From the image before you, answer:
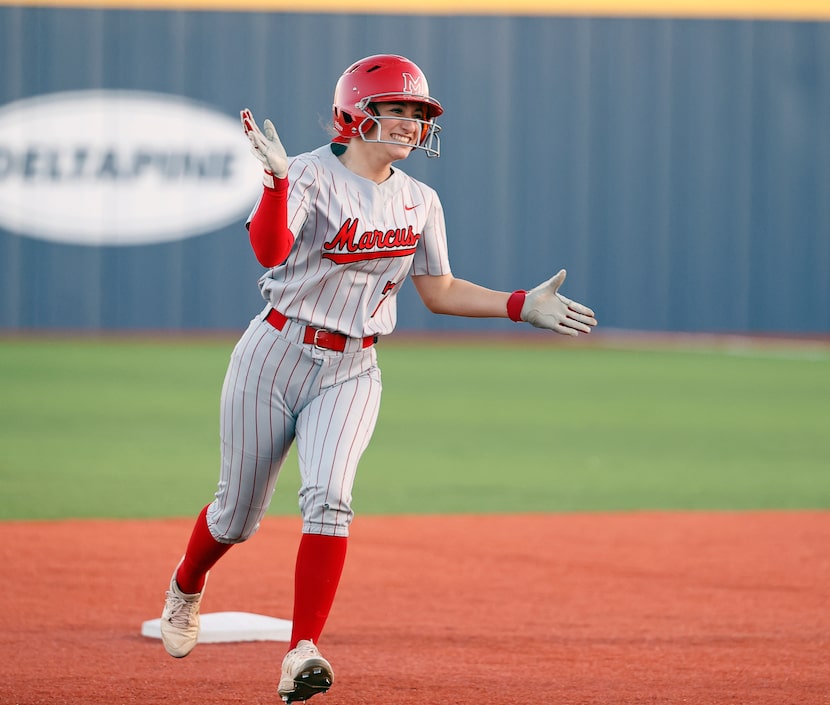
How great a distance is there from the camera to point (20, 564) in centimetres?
635

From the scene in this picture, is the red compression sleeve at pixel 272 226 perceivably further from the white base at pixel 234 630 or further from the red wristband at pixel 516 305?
the white base at pixel 234 630

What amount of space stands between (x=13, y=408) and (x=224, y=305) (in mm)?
8313

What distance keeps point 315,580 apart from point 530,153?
56.4ft

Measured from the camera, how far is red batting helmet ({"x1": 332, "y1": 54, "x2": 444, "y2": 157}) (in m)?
4.28

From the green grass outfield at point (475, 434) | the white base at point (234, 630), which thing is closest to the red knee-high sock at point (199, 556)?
the white base at point (234, 630)

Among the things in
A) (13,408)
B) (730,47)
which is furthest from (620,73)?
(13,408)

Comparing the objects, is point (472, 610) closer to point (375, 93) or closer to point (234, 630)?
point (234, 630)

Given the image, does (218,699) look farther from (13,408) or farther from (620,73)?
(620,73)

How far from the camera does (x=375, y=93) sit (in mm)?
4293

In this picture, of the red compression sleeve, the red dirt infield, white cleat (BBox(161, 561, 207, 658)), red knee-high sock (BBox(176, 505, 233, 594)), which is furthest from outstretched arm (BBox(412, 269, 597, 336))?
white cleat (BBox(161, 561, 207, 658))

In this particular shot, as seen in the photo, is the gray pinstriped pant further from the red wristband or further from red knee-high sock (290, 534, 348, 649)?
the red wristband

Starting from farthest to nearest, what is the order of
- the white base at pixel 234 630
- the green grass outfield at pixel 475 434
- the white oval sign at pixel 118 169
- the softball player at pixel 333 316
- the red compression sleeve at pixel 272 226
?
the white oval sign at pixel 118 169 < the green grass outfield at pixel 475 434 < the white base at pixel 234 630 < the softball player at pixel 333 316 < the red compression sleeve at pixel 272 226

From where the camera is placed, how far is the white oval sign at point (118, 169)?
19812 mm

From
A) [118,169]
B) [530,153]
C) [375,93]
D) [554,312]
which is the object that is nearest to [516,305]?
[554,312]
